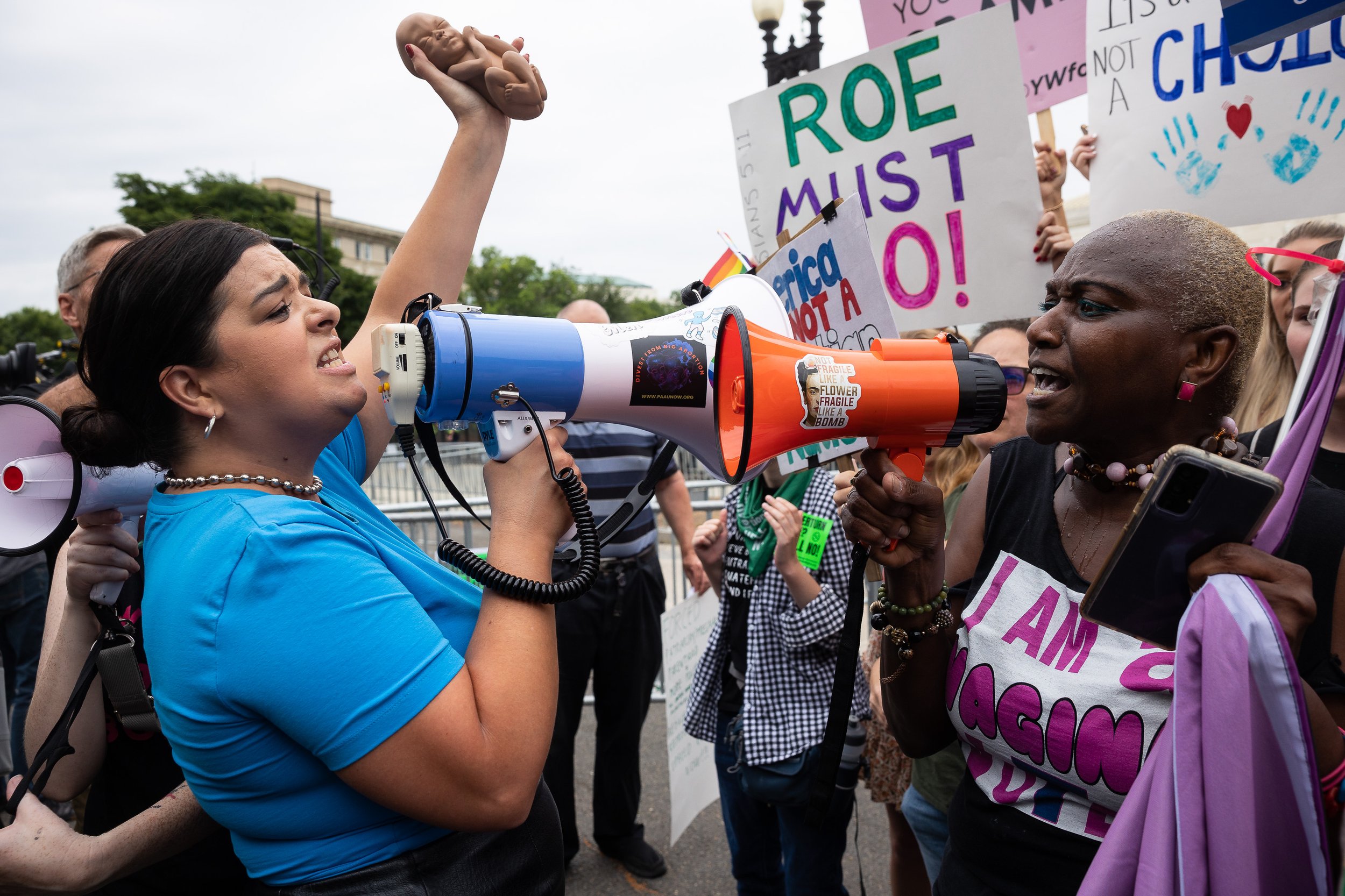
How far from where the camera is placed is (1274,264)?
111 inches

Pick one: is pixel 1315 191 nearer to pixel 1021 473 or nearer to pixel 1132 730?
pixel 1021 473

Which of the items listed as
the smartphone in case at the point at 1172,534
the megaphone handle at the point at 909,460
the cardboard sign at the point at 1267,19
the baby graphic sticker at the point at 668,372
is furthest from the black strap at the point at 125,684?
the cardboard sign at the point at 1267,19

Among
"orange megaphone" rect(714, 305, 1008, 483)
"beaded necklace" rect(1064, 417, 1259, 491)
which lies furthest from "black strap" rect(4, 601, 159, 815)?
"beaded necklace" rect(1064, 417, 1259, 491)

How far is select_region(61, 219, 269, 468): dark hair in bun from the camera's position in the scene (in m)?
1.33

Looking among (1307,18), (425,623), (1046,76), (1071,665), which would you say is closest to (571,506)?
(425,623)

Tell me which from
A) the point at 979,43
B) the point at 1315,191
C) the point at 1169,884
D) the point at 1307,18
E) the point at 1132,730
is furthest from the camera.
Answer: the point at 979,43

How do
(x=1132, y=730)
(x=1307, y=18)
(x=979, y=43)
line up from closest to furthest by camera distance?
(x=1132, y=730) < (x=1307, y=18) < (x=979, y=43)

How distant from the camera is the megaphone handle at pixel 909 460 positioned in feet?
5.07

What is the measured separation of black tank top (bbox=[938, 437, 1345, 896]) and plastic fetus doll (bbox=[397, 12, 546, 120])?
4.13 ft

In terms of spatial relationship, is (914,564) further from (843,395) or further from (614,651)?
(614,651)

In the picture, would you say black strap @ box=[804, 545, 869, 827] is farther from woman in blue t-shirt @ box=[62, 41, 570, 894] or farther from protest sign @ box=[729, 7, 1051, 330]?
protest sign @ box=[729, 7, 1051, 330]

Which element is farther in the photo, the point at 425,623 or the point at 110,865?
the point at 110,865

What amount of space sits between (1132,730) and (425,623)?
3.47ft

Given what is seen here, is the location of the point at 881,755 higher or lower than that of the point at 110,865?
lower
